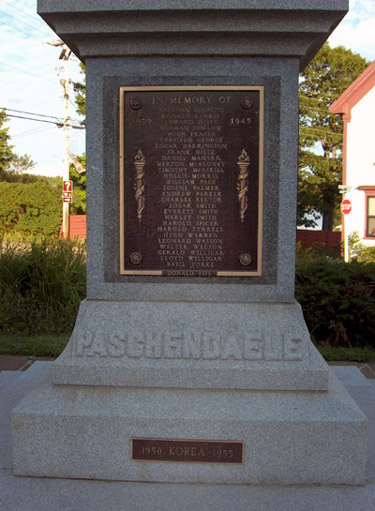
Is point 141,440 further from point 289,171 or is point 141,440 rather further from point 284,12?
point 284,12

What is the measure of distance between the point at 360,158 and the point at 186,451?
19775mm

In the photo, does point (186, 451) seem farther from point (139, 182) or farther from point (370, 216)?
point (370, 216)

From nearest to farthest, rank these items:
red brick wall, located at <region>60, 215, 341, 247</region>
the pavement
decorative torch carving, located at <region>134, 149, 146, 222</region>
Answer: the pavement < decorative torch carving, located at <region>134, 149, 146, 222</region> < red brick wall, located at <region>60, 215, 341, 247</region>

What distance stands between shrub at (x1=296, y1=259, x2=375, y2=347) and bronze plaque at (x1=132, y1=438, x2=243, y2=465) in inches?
153

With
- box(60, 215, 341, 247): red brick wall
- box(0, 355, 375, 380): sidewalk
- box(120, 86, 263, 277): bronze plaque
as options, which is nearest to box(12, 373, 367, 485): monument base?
box(120, 86, 263, 277): bronze plaque

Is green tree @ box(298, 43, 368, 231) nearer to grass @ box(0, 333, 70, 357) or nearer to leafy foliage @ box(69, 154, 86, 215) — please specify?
leafy foliage @ box(69, 154, 86, 215)

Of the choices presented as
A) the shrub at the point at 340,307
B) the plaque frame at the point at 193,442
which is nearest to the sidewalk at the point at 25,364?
the shrub at the point at 340,307

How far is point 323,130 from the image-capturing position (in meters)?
32.8

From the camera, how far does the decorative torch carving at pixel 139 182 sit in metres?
3.40

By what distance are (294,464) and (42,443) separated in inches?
65.3

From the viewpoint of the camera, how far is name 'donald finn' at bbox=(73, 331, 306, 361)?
329 cm

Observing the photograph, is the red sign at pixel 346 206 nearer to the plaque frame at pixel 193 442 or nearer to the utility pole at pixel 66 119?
the utility pole at pixel 66 119

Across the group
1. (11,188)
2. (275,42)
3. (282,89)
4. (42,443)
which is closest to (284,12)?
(275,42)

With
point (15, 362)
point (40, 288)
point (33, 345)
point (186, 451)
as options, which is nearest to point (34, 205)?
point (40, 288)
